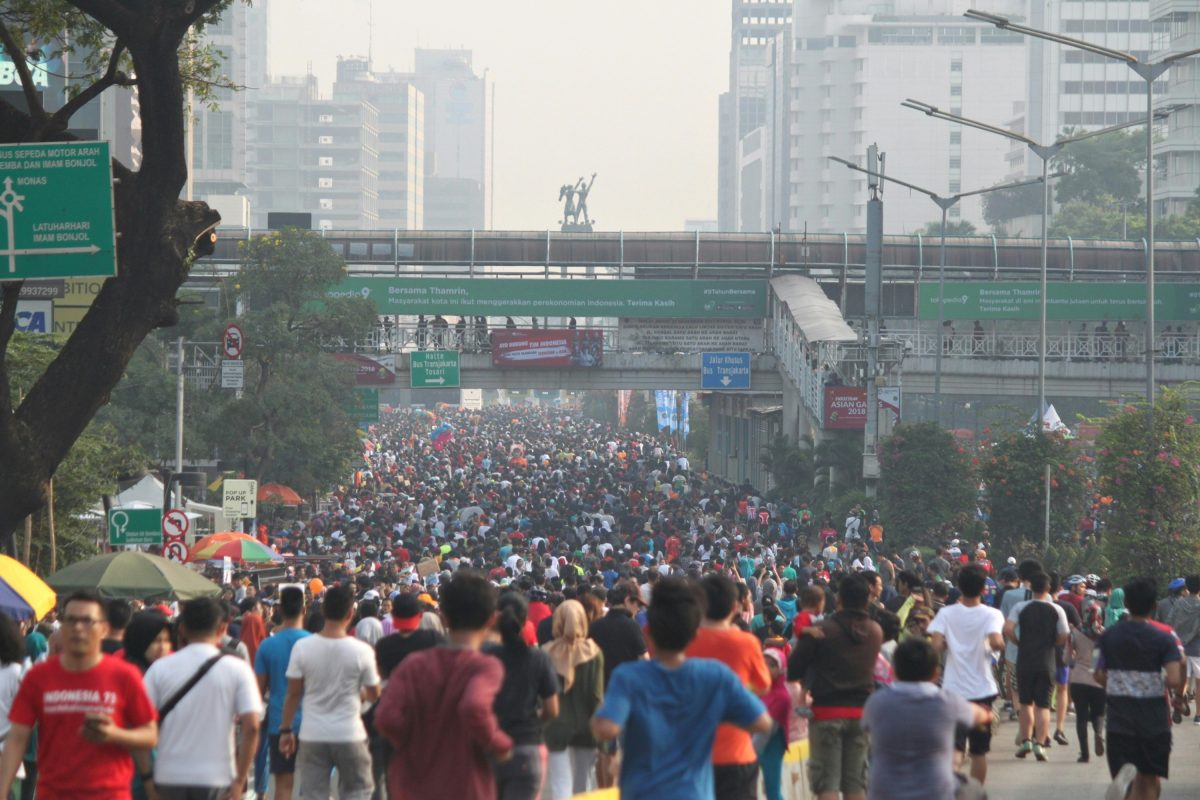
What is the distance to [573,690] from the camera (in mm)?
9242

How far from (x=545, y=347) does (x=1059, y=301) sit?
15047 millimetres

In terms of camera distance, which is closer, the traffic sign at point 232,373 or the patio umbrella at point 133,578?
the patio umbrella at point 133,578

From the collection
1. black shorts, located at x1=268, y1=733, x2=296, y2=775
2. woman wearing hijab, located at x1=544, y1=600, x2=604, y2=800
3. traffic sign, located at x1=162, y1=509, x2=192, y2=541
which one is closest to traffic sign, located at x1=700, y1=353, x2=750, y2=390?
traffic sign, located at x1=162, y1=509, x2=192, y2=541

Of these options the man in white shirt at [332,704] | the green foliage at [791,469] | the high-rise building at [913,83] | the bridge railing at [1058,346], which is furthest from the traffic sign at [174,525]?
the high-rise building at [913,83]

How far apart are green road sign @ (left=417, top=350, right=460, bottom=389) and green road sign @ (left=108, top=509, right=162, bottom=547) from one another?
1191 inches

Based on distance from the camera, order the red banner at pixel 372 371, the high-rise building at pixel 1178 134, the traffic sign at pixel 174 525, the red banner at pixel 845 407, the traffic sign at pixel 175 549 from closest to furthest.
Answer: the traffic sign at pixel 174 525
the traffic sign at pixel 175 549
the red banner at pixel 845 407
the red banner at pixel 372 371
the high-rise building at pixel 1178 134

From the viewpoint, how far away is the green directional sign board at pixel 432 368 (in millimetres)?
51031

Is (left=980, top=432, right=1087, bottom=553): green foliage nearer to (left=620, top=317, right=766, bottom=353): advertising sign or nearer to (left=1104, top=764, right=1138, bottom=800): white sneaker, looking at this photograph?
(left=1104, top=764, right=1138, bottom=800): white sneaker

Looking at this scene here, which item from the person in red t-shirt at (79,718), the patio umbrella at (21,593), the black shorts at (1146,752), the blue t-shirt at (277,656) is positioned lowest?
the black shorts at (1146,752)

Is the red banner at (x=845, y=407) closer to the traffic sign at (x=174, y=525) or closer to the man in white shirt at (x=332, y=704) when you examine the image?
the traffic sign at (x=174, y=525)

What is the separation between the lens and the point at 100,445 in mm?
23609

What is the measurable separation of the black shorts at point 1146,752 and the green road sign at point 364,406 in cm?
3472

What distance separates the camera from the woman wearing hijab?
9.20 meters

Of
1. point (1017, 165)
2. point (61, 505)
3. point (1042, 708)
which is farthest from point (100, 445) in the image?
point (1017, 165)
